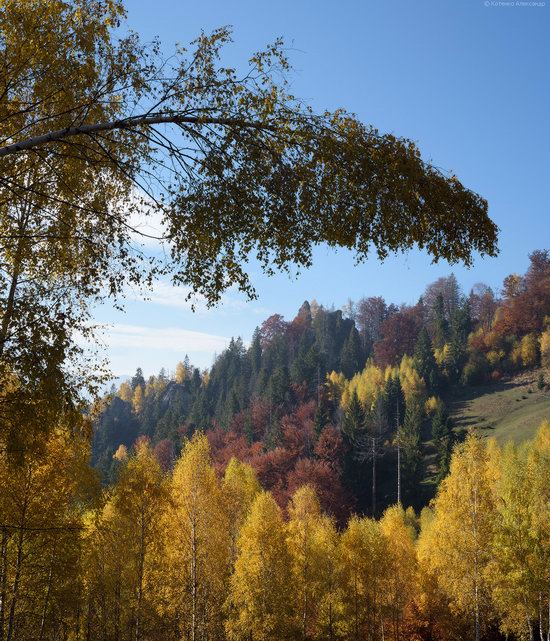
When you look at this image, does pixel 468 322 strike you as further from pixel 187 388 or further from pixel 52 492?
pixel 52 492

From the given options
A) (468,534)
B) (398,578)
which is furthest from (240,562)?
(398,578)

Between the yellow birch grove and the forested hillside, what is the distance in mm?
23469

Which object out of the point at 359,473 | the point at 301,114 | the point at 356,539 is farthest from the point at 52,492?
the point at 359,473

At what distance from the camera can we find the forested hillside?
60.0 m

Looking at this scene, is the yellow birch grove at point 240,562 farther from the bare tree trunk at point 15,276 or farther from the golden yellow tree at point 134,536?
the bare tree trunk at point 15,276

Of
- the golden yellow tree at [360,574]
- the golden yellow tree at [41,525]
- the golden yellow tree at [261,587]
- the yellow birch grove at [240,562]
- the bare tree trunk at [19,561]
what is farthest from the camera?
the golden yellow tree at [360,574]

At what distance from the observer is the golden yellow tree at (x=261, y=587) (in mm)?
20516

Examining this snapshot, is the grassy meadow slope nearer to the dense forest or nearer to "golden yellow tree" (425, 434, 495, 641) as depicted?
the dense forest

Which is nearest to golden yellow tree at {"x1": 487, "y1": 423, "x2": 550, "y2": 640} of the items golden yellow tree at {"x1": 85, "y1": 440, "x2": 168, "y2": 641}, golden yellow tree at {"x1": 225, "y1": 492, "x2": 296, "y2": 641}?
golden yellow tree at {"x1": 225, "y1": 492, "x2": 296, "y2": 641}

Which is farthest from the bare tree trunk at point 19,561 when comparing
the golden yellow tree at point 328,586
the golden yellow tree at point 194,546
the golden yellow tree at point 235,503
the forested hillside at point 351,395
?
the forested hillside at point 351,395

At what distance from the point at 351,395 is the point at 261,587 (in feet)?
186

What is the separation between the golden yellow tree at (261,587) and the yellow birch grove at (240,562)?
0.18 ft

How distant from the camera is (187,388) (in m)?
114

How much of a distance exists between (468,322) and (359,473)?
1841 inches
